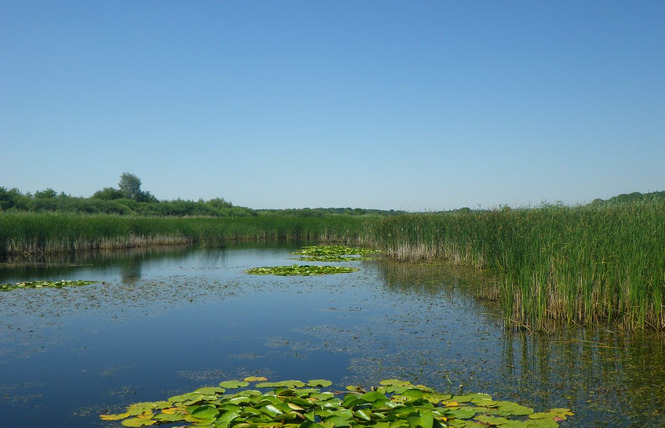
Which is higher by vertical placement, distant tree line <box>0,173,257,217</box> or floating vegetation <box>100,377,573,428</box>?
distant tree line <box>0,173,257,217</box>

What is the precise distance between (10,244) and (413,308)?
1951 cm

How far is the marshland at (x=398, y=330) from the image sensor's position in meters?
5.81

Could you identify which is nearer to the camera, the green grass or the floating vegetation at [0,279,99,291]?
the green grass

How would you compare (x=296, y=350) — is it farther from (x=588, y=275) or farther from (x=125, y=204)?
(x=125, y=204)

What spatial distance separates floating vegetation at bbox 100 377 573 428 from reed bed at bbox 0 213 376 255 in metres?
20.7

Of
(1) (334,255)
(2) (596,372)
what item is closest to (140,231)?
(1) (334,255)

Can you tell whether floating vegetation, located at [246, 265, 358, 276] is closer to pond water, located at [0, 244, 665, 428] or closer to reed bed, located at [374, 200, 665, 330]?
pond water, located at [0, 244, 665, 428]

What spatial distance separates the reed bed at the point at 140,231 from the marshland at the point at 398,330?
8.27 m

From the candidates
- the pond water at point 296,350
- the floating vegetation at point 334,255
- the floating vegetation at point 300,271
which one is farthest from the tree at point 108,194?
the pond water at point 296,350

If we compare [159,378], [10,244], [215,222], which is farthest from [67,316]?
[215,222]

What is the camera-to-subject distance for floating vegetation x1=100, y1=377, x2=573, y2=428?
15.0 feet

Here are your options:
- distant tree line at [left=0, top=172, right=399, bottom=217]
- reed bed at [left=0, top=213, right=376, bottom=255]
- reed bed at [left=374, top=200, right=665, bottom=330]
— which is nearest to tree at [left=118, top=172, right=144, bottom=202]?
distant tree line at [left=0, top=172, right=399, bottom=217]

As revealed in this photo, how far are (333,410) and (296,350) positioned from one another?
110 inches

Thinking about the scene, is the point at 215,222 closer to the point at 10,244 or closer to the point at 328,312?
the point at 10,244
